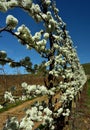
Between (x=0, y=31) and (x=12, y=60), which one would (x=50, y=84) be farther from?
(x=0, y=31)

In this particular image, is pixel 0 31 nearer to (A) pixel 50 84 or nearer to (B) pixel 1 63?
(B) pixel 1 63

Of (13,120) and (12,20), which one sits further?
(13,120)

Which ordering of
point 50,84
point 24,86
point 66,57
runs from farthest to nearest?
1. point 66,57
2. point 50,84
3. point 24,86

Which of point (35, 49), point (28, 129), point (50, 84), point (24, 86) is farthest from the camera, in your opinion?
point (50, 84)

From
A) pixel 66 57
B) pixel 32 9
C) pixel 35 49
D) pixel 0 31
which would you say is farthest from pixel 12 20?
pixel 66 57

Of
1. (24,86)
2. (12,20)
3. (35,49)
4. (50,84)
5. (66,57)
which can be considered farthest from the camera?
(66,57)

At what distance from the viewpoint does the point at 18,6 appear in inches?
184

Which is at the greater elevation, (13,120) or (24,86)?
(24,86)

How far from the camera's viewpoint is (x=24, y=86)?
5758 mm

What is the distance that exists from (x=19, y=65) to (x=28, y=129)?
2.84ft

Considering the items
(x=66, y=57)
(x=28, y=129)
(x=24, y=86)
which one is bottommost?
(x=28, y=129)

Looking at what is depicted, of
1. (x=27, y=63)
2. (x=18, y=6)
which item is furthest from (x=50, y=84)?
(x=18, y=6)

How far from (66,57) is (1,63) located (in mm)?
9585

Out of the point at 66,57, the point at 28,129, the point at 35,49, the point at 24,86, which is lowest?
the point at 28,129
